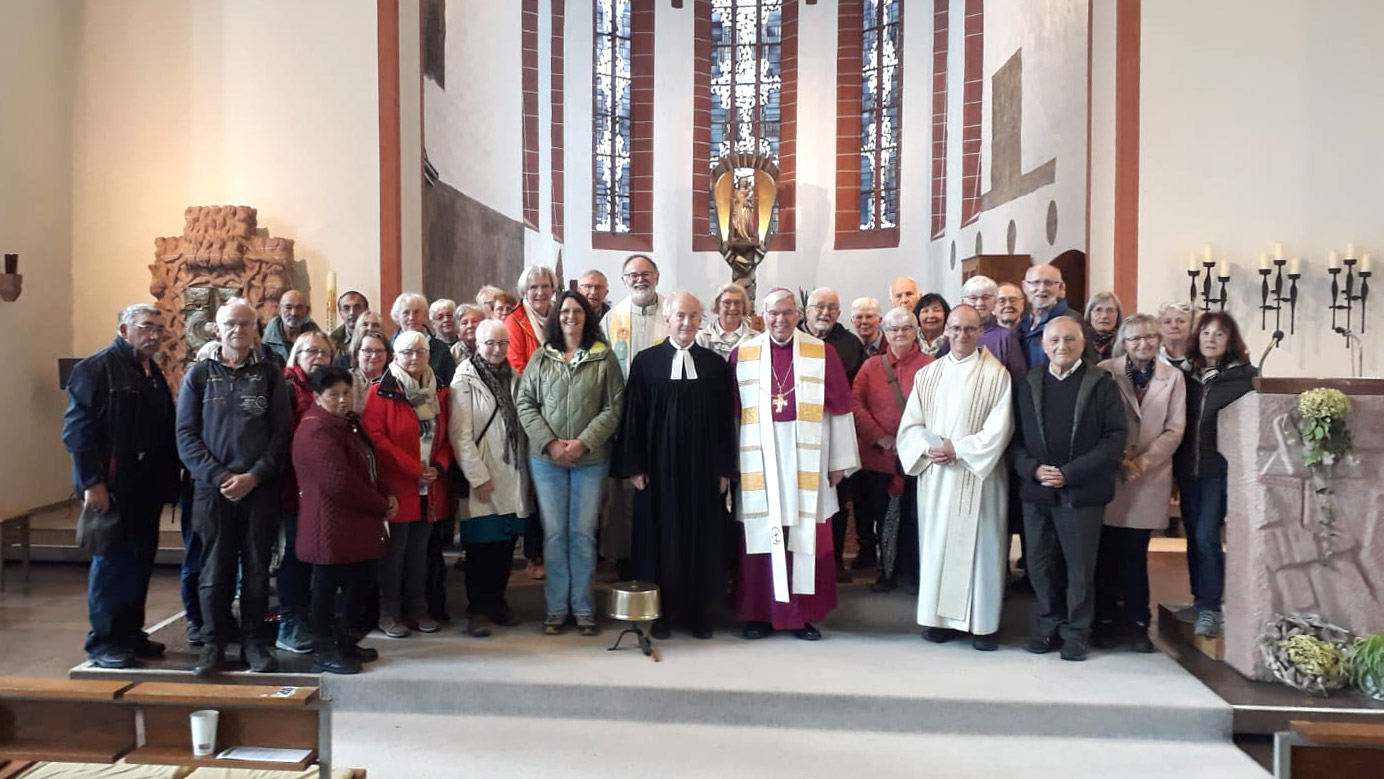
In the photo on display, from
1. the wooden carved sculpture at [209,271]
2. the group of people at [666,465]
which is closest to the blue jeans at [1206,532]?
the group of people at [666,465]

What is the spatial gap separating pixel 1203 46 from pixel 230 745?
7251 mm

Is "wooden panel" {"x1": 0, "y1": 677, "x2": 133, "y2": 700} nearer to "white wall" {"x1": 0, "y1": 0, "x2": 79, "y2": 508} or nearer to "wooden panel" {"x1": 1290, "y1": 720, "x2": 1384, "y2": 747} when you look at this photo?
"wooden panel" {"x1": 1290, "y1": 720, "x2": 1384, "y2": 747}

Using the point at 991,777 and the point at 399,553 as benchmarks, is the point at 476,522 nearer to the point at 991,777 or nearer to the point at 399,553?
the point at 399,553

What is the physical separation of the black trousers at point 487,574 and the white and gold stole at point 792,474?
1.17 m

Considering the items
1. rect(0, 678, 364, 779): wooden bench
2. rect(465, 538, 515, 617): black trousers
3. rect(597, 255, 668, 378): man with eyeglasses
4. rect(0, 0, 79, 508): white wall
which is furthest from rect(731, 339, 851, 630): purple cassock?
rect(0, 0, 79, 508): white wall

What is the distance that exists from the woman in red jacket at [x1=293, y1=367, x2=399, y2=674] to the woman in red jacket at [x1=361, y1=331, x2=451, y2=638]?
0.45ft

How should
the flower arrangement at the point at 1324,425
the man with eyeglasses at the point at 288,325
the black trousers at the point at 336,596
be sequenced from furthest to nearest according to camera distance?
the man with eyeglasses at the point at 288,325
the black trousers at the point at 336,596
the flower arrangement at the point at 1324,425

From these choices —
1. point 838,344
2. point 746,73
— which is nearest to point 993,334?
point 838,344

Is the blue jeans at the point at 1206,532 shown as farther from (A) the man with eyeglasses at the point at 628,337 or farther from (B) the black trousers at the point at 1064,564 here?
(A) the man with eyeglasses at the point at 628,337

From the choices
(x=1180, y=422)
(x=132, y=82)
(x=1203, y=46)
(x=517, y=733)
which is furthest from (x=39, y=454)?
(x=1203, y=46)

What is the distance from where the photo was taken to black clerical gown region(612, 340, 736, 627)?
5.05 m

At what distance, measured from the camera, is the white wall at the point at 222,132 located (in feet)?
26.0

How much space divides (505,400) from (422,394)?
0.42 metres

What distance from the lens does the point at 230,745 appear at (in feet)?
10.2
